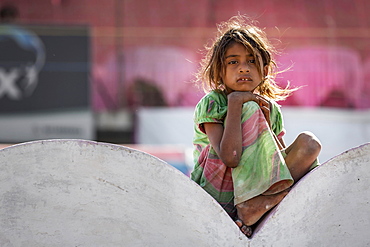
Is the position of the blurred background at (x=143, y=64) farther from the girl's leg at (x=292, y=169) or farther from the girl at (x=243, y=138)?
the girl's leg at (x=292, y=169)

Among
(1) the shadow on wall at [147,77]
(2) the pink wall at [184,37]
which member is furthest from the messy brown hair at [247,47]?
(1) the shadow on wall at [147,77]

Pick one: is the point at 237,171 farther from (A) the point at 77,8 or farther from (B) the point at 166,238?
(A) the point at 77,8

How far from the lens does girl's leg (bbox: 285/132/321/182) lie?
199 cm

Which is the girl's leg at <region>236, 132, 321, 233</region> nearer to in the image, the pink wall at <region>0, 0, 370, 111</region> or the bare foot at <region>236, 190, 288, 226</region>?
the bare foot at <region>236, 190, 288, 226</region>

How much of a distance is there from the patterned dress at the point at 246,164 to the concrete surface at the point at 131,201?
12cm

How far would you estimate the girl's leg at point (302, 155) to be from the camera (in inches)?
78.4

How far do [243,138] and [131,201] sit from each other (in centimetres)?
44

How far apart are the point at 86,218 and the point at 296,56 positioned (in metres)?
8.35

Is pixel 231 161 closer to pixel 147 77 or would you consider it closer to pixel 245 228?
pixel 245 228

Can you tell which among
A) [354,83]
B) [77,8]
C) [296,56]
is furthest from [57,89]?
[354,83]

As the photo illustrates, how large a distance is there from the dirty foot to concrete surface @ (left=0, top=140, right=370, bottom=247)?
0.06 metres

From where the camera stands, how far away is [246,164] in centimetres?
196

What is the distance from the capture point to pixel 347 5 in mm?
10008

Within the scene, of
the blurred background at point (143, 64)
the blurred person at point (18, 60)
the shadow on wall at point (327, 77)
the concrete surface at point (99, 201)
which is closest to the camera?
the concrete surface at point (99, 201)
